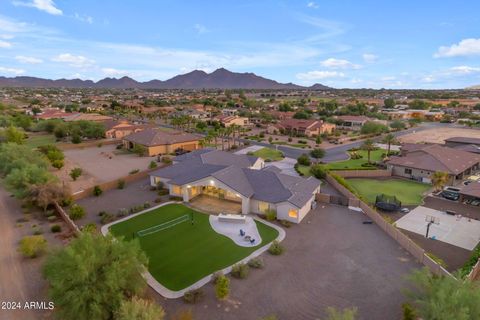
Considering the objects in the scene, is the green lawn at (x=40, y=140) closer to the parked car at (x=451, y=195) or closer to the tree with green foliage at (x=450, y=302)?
the tree with green foliage at (x=450, y=302)

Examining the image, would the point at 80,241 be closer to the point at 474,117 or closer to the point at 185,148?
the point at 185,148

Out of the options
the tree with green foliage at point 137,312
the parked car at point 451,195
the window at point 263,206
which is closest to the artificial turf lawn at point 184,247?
the window at point 263,206

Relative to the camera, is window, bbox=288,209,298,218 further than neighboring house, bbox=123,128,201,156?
No

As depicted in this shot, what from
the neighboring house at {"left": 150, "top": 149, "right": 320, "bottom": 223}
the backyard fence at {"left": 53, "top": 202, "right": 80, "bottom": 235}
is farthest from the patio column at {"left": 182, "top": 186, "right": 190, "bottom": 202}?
the backyard fence at {"left": 53, "top": 202, "right": 80, "bottom": 235}

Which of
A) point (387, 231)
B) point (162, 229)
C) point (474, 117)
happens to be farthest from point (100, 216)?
point (474, 117)

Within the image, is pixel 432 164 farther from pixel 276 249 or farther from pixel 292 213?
pixel 276 249

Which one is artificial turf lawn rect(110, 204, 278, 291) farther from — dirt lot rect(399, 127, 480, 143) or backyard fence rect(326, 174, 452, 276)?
dirt lot rect(399, 127, 480, 143)
